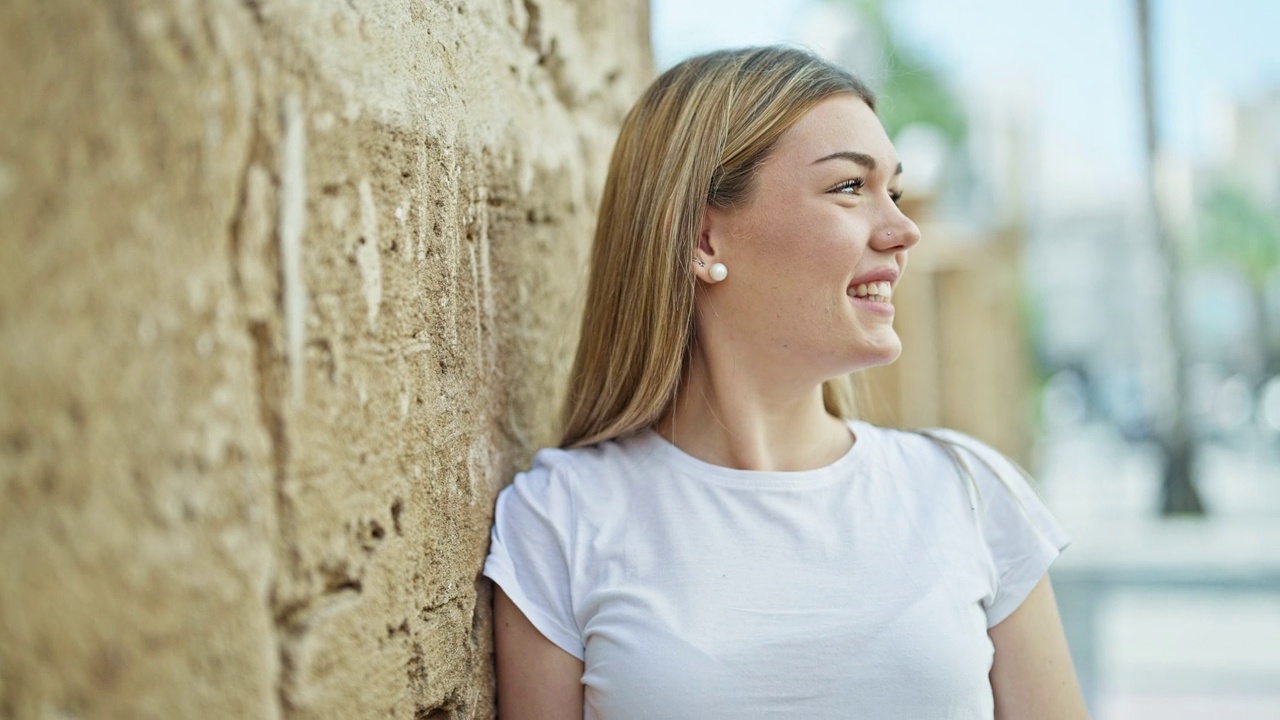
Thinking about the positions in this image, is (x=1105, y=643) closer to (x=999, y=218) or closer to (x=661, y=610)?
(x=661, y=610)

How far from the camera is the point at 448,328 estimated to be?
1.67 metres

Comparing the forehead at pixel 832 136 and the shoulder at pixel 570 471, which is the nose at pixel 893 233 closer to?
the forehead at pixel 832 136

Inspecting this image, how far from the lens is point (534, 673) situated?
6.02ft

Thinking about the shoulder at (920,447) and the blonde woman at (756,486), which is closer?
the blonde woman at (756,486)

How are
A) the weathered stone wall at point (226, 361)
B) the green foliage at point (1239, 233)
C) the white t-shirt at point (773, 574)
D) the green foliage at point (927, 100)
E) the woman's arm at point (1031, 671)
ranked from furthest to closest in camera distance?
the green foliage at point (1239, 233), the green foliage at point (927, 100), the woman's arm at point (1031, 671), the white t-shirt at point (773, 574), the weathered stone wall at point (226, 361)

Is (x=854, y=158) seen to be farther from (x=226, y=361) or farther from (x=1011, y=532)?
(x=226, y=361)

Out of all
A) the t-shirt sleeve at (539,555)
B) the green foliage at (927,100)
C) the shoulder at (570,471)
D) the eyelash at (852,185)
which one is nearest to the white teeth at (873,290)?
the eyelash at (852,185)

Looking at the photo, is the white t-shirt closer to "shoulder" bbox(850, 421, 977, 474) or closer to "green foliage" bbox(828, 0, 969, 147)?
"shoulder" bbox(850, 421, 977, 474)

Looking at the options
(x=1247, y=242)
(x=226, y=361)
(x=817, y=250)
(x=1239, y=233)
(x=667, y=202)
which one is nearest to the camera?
(x=226, y=361)

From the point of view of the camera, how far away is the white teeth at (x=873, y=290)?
6.54 ft

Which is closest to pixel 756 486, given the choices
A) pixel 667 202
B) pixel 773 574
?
pixel 773 574

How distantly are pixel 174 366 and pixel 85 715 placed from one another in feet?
0.97

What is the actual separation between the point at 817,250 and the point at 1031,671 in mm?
756

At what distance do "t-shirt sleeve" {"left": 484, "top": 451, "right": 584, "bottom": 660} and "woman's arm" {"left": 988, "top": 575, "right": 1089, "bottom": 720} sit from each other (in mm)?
687
